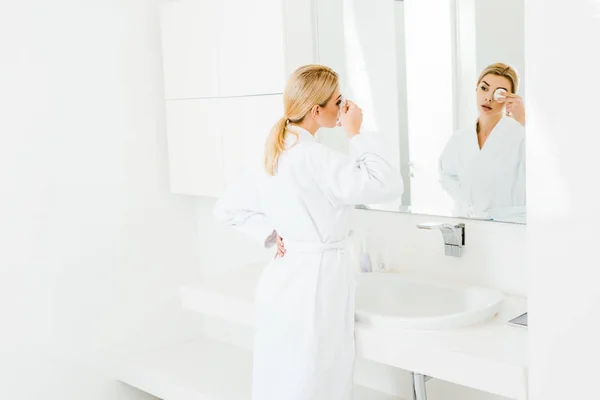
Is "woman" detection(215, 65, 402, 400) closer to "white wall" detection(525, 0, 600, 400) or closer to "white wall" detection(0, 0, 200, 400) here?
"white wall" detection(525, 0, 600, 400)

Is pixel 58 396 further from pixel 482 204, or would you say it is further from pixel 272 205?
pixel 482 204

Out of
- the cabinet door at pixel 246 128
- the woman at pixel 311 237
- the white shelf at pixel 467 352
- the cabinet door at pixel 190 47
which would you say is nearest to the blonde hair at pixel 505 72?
the woman at pixel 311 237

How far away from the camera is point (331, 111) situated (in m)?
2.01

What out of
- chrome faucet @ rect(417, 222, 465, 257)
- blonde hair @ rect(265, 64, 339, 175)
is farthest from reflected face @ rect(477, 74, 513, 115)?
blonde hair @ rect(265, 64, 339, 175)

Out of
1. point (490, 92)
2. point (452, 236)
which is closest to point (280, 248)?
point (452, 236)

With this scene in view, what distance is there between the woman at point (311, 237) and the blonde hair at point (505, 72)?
0.43 m

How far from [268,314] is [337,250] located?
0.89 feet

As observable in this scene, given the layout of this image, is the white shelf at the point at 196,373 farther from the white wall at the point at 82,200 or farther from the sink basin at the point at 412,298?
the sink basin at the point at 412,298

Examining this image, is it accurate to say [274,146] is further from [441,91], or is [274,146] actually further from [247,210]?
[441,91]

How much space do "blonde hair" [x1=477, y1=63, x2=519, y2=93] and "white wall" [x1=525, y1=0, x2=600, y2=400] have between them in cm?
63

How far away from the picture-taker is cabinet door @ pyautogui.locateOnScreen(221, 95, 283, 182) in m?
2.55

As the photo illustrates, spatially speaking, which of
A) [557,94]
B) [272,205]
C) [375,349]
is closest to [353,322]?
[375,349]

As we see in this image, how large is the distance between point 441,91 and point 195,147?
111 centimetres

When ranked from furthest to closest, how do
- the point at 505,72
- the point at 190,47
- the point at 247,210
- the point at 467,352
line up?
the point at 190,47
the point at 247,210
the point at 505,72
the point at 467,352
